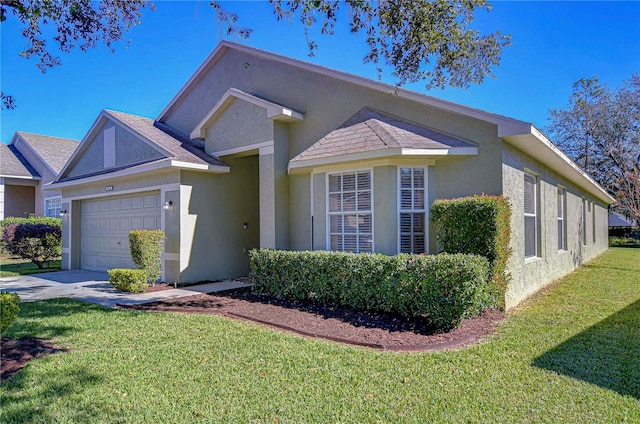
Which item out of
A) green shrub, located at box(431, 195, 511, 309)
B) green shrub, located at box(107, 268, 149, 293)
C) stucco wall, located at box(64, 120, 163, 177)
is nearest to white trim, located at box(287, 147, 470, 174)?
green shrub, located at box(431, 195, 511, 309)

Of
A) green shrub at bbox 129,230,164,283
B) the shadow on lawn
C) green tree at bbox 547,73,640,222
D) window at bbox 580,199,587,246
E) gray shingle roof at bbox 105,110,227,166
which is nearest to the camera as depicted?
the shadow on lawn

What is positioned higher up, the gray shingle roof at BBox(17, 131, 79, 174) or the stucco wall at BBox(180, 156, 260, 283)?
the gray shingle roof at BBox(17, 131, 79, 174)

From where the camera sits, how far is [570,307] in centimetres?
862

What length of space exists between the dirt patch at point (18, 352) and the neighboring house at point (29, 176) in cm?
1983

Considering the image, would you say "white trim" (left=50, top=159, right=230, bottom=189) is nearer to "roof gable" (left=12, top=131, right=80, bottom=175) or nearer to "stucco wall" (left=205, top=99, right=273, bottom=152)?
"stucco wall" (left=205, top=99, right=273, bottom=152)

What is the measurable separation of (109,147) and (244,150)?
6.32 meters

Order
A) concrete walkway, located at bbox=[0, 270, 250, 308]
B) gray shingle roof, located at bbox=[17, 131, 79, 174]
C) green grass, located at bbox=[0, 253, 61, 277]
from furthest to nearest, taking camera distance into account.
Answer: gray shingle roof, located at bbox=[17, 131, 79, 174] → green grass, located at bbox=[0, 253, 61, 277] → concrete walkway, located at bbox=[0, 270, 250, 308]

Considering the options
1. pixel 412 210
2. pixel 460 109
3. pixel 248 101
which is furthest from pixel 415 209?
pixel 248 101

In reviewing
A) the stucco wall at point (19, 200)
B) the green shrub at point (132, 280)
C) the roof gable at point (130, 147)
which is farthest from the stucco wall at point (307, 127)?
the stucco wall at point (19, 200)

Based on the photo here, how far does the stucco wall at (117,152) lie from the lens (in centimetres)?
1329

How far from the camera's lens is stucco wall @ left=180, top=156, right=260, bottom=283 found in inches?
465

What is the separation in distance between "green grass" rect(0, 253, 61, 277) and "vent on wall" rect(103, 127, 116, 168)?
5406mm

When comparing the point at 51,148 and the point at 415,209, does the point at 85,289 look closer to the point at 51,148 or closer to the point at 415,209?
the point at 415,209

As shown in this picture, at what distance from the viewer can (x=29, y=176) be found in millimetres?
23328
